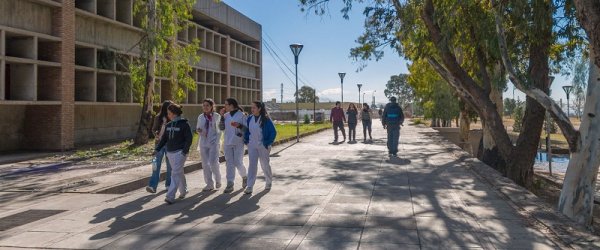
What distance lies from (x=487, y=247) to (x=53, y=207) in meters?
5.78

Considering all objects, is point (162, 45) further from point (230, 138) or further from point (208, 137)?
point (230, 138)

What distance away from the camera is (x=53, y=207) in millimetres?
7770

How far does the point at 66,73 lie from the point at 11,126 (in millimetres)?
2594

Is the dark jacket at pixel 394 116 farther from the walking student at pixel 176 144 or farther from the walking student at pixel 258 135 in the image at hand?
the walking student at pixel 176 144

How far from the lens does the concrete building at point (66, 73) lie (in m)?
15.5

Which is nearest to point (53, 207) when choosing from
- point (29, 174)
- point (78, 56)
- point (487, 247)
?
point (29, 174)

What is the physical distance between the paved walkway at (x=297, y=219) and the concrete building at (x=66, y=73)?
26.7 ft

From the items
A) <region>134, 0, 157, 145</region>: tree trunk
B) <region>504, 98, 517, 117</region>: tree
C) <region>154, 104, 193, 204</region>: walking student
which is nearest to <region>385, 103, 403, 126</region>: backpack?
<region>154, 104, 193, 204</region>: walking student

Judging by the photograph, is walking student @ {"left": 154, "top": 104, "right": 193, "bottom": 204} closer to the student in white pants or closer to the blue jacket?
the student in white pants

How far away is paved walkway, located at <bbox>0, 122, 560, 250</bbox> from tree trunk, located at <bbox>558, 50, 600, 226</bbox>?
135cm

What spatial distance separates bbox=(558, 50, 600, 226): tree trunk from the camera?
29.1 ft

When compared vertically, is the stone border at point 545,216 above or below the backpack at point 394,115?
below

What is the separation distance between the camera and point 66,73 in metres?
16.7

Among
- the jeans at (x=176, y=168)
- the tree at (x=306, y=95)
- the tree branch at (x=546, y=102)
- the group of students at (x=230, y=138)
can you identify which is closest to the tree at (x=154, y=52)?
the group of students at (x=230, y=138)
